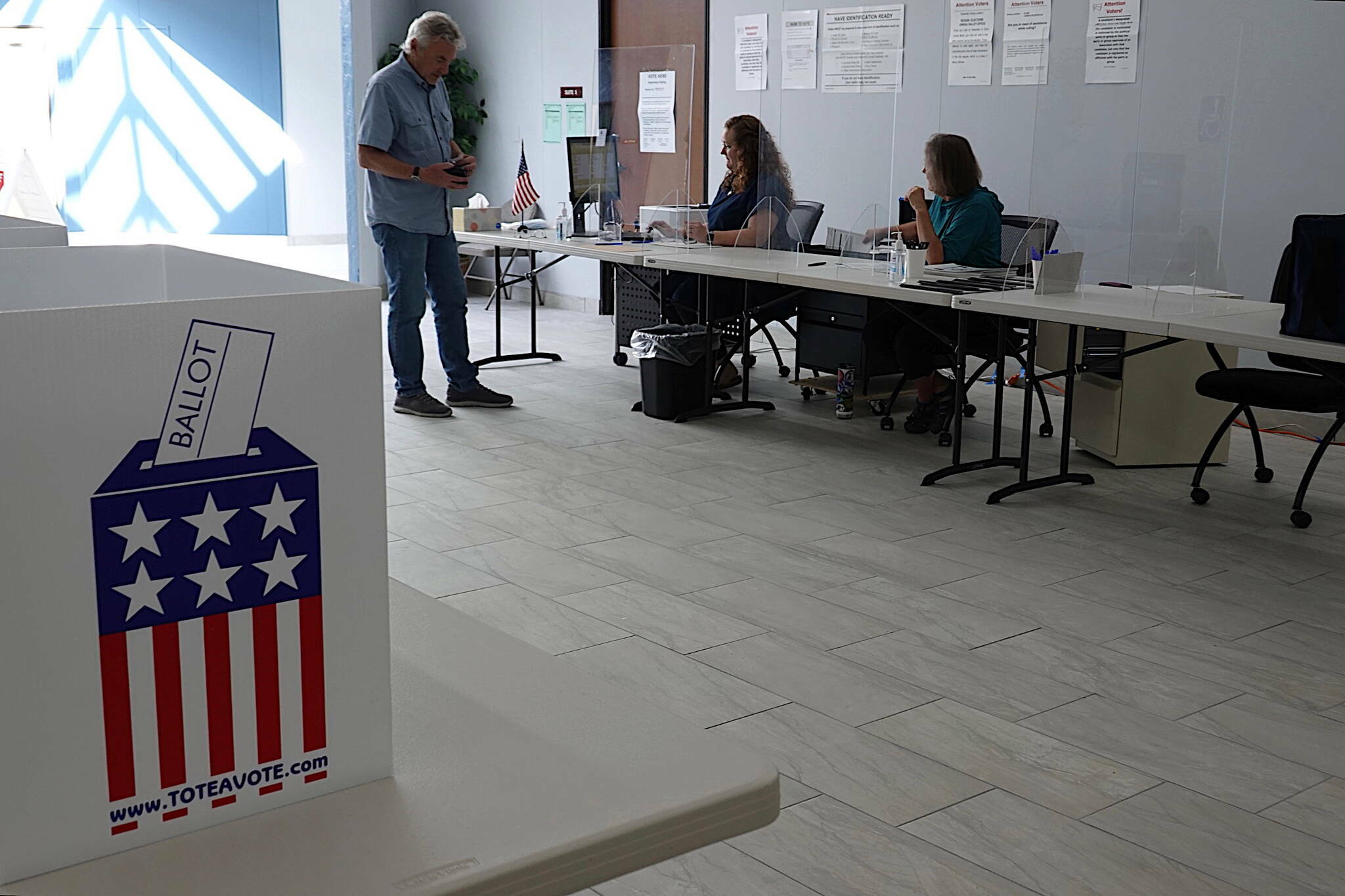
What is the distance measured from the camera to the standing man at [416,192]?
17.5 ft

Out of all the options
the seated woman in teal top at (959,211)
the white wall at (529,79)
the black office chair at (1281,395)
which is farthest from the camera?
the white wall at (529,79)

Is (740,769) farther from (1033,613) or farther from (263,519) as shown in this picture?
(1033,613)

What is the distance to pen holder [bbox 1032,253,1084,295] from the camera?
4445mm

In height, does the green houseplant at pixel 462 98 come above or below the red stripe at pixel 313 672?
above

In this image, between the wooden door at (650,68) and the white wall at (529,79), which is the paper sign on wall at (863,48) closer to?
the wooden door at (650,68)

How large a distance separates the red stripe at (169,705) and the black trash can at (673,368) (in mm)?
4912

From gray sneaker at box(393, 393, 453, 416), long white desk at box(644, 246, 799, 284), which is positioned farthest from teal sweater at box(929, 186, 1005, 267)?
gray sneaker at box(393, 393, 453, 416)

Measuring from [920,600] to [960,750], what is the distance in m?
0.91

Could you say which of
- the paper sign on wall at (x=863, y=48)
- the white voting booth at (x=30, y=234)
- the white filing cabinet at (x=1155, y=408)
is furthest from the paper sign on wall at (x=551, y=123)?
the white voting booth at (x=30, y=234)

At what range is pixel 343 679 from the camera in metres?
0.78

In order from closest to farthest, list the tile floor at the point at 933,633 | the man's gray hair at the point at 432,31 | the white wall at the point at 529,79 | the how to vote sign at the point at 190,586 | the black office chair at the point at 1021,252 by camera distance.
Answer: the how to vote sign at the point at 190,586 < the tile floor at the point at 933,633 < the black office chair at the point at 1021,252 < the man's gray hair at the point at 432,31 < the white wall at the point at 529,79

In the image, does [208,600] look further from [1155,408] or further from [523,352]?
[523,352]

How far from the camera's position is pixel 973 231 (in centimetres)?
522

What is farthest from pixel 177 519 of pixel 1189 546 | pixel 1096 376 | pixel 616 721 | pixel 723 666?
pixel 1096 376
